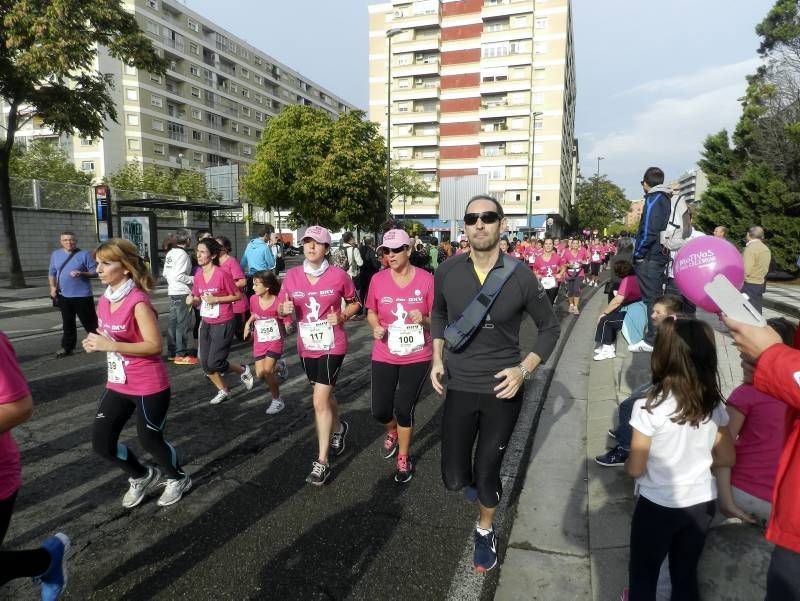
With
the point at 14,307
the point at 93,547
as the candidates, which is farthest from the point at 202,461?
the point at 14,307

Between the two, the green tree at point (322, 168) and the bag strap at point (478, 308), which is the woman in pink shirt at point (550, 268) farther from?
the green tree at point (322, 168)

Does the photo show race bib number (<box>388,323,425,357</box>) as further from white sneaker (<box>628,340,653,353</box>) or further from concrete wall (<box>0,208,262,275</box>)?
concrete wall (<box>0,208,262,275</box>)

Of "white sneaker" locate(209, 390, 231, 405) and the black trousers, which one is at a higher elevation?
the black trousers

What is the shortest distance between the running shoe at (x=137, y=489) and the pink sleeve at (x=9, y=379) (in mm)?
1781

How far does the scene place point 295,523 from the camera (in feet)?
10.7

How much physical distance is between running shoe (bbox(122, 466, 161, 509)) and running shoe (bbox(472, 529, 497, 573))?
2.26 metres

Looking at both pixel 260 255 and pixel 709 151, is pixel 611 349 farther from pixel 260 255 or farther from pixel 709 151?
pixel 709 151

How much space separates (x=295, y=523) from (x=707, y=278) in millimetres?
2942

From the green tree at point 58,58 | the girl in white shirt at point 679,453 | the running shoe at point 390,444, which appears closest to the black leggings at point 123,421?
the running shoe at point 390,444

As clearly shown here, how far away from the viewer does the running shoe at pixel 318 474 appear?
376cm

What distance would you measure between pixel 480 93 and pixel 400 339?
56372mm

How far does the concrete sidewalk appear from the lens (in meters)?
2.36

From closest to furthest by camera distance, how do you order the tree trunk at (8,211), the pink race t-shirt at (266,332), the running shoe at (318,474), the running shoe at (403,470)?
the running shoe at (318,474) < the running shoe at (403,470) < the pink race t-shirt at (266,332) < the tree trunk at (8,211)

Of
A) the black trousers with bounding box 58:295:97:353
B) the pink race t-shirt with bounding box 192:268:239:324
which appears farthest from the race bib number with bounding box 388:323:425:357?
the black trousers with bounding box 58:295:97:353
